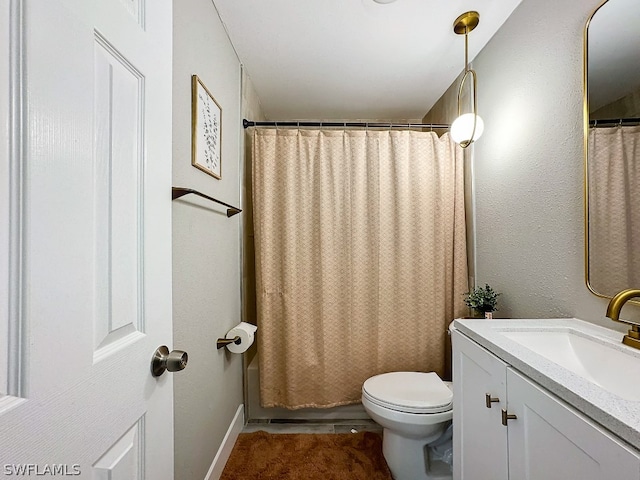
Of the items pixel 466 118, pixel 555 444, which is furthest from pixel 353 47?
pixel 555 444

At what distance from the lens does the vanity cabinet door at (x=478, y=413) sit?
836mm

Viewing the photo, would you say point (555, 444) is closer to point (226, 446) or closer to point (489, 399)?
point (489, 399)

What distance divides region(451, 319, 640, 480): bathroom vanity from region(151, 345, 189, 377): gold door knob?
79cm

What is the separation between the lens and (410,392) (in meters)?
1.53

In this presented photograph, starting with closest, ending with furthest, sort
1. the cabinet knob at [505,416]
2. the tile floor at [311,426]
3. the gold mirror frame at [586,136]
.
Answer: the cabinet knob at [505,416]
the gold mirror frame at [586,136]
the tile floor at [311,426]

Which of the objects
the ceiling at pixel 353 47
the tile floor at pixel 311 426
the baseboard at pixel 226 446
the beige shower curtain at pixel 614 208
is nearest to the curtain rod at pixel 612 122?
the beige shower curtain at pixel 614 208

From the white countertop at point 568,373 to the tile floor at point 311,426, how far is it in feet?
4.01

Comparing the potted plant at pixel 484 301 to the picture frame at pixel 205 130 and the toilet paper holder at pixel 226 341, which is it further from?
the picture frame at pixel 205 130

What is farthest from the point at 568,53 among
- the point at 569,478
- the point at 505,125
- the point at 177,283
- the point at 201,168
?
the point at 177,283

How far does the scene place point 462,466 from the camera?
1.07 m

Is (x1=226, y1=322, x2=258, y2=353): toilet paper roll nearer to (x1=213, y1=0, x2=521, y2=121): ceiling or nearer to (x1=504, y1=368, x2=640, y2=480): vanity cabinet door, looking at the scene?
(x1=504, y1=368, x2=640, y2=480): vanity cabinet door

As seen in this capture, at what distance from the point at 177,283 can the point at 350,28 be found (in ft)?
4.94

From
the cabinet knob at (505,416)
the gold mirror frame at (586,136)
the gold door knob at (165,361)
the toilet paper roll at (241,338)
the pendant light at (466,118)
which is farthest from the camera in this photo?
the toilet paper roll at (241,338)

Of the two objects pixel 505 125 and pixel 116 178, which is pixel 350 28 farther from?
pixel 116 178
